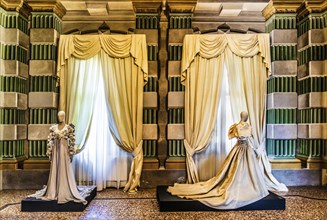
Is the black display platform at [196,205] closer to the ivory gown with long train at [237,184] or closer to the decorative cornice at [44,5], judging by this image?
the ivory gown with long train at [237,184]

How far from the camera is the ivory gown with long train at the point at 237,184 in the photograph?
551 centimetres

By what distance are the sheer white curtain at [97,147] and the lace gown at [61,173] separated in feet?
4.86

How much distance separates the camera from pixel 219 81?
23.5 feet

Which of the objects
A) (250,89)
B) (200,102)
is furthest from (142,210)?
(250,89)

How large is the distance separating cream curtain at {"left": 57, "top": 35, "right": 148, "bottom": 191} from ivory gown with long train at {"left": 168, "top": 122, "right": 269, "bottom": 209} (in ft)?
5.85

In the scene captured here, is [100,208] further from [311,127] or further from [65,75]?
[311,127]

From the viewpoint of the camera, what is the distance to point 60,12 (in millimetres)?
7496

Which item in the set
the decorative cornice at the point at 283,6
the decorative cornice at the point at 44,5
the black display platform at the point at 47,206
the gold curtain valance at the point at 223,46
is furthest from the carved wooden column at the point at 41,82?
the decorative cornice at the point at 283,6

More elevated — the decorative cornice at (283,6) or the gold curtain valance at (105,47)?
the decorative cornice at (283,6)

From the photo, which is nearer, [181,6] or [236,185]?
[236,185]

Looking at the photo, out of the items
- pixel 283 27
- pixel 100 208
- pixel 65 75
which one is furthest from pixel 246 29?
pixel 100 208

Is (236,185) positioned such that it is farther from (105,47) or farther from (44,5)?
(44,5)

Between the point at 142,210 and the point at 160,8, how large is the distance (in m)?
4.35

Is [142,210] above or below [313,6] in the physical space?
below
